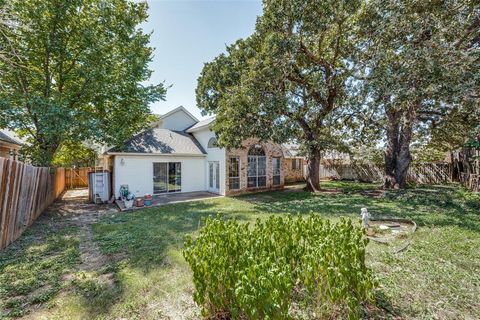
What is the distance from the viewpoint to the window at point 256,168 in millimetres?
16109

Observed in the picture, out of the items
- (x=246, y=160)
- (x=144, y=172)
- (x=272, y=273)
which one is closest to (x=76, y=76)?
(x=144, y=172)

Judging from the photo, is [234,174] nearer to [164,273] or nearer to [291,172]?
[291,172]

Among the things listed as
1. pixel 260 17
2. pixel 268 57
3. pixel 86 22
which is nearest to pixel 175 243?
pixel 268 57

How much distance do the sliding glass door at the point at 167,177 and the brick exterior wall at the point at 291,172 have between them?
34.6 feet

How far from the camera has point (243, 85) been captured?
39.6 ft

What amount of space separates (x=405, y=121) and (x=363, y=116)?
242 cm

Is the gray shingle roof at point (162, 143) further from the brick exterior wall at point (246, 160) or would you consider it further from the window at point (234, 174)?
the brick exterior wall at point (246, 160)

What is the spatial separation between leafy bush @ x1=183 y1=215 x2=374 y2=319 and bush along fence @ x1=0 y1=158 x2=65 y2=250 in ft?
19.7

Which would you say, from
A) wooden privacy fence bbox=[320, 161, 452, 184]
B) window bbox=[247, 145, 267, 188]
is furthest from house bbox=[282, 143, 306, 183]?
window bbox=[247, 145, 267, 188]

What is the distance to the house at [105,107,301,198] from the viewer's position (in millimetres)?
13828

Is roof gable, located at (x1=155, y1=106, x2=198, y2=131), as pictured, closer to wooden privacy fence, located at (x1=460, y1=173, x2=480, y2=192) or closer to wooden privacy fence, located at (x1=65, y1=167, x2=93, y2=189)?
wooden privacy fence, located at (x1=65, y1=167, x2=93, y2=189)

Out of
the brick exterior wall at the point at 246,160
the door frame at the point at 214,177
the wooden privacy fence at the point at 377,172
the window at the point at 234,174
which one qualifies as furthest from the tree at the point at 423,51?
the wooden privacy fence at the point at 377,172

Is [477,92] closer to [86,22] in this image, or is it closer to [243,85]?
[243,85]

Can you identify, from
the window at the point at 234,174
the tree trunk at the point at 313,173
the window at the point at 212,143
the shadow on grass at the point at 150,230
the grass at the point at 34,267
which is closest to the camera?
the grass at the point at 34,267
